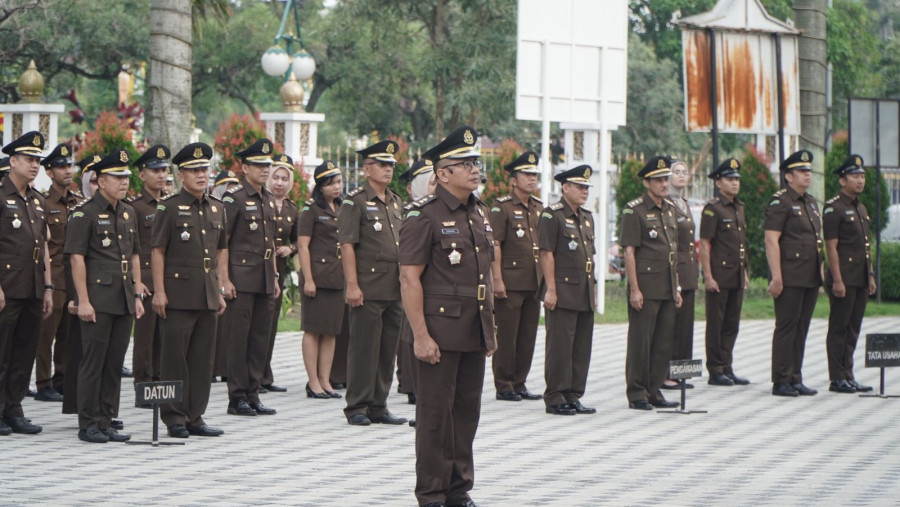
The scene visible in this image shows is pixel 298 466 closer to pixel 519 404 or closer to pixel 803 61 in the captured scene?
pixel 519 404

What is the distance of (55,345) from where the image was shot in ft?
41.0

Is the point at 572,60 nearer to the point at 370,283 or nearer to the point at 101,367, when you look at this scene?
the point at 370,283

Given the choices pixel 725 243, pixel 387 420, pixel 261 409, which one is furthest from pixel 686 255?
pixel 261 409

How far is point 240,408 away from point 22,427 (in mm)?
1851

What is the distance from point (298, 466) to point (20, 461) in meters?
1.75

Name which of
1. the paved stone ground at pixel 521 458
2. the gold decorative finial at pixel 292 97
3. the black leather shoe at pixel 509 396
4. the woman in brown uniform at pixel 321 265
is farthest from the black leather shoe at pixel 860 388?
the gold decorative finial at pixel 292 97

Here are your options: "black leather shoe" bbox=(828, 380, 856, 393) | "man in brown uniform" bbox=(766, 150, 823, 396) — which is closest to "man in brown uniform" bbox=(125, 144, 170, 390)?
"man in brown uniform" bbox=(766, 150, 823, 396)

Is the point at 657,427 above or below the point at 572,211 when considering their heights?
below

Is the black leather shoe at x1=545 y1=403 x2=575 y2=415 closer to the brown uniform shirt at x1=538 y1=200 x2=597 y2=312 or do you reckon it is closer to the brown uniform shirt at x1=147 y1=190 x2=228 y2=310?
the brown uniform shirt at x1=538 y1=200 x2=597 y2=312

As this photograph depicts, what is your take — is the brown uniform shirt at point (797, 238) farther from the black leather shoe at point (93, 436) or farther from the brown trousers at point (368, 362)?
the black leather shoe at point (93, 436)

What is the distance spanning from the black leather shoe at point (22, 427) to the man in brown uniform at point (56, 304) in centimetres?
171

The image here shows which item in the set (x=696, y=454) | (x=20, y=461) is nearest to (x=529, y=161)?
(x=696, y=454)

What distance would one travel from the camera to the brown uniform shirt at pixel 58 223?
12109 millimetres

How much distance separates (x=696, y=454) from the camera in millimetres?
9852
